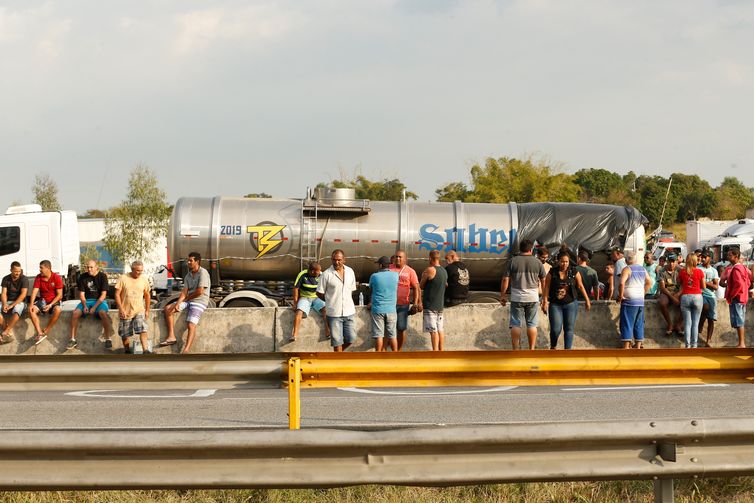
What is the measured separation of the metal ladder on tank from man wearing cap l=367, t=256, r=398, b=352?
19.9 ft

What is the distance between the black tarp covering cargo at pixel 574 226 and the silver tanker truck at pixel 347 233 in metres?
0.02

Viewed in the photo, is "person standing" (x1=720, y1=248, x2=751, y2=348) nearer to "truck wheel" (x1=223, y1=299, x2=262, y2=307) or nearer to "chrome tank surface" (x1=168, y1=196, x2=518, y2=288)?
Answer: "chrome tank surface" (x1=168, y1=196, x2=518, y2=288)

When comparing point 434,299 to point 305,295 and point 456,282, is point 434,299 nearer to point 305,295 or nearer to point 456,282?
point 456,282

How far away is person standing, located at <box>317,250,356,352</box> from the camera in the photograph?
13.8 metres

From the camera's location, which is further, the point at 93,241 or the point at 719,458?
the point at 93,241

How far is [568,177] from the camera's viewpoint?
2534 inches

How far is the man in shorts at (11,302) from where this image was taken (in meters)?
15.3

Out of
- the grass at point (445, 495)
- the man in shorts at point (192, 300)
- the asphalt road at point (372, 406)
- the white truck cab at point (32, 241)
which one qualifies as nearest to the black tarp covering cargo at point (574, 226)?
the man in shorts at point (192, 300)

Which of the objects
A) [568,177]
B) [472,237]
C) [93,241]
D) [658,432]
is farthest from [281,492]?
[568,177]

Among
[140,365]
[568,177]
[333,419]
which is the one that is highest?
[568,177]

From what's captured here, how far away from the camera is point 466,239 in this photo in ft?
66.9

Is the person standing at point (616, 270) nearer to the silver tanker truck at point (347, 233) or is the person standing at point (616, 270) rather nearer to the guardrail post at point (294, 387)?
the silver tanker truck at point (347, 233)

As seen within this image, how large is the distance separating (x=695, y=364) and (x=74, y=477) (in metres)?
4.15

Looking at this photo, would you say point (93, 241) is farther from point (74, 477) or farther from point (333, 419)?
point (74, 477)
